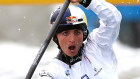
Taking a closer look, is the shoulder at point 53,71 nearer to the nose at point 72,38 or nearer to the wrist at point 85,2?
the nose at point 72,38

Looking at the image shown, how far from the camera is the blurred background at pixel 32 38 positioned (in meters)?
7.73

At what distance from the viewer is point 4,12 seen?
8.95 meters

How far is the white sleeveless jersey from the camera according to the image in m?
3.61

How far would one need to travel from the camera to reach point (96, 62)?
3.70 m

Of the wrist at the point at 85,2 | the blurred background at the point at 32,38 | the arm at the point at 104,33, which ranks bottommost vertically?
the blurred background at the point at 32,38

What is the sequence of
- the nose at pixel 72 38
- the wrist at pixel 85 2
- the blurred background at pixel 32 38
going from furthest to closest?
the blurred background at pixel 32 38
the nose at pixel 72 38
the wrist at pixel 85 2

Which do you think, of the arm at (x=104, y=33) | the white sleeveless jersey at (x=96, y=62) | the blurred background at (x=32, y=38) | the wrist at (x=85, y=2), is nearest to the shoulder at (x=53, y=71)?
the white sleeveless jersey at (x=96, y=62)

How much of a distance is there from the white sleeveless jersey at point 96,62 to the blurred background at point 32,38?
12.1 ft

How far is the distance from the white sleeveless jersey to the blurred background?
3.70 metres

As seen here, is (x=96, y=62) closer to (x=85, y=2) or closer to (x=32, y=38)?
(x=85, y=2)

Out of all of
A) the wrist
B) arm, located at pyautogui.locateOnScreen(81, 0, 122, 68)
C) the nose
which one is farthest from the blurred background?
the wrist

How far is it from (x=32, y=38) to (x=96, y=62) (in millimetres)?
5356

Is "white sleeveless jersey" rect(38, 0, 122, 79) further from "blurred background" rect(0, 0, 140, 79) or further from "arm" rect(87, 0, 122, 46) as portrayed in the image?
"blurred background" rect(0, 0, 140, 79)

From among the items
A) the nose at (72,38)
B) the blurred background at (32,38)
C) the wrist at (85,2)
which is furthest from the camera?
the blurred background at (32,38)
